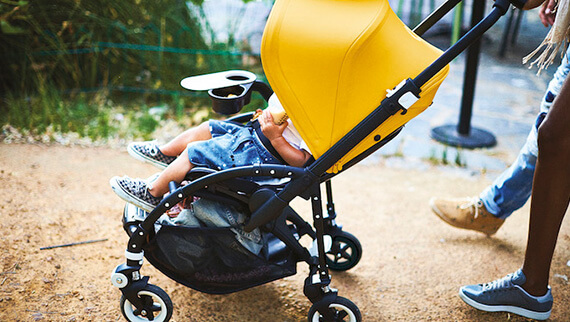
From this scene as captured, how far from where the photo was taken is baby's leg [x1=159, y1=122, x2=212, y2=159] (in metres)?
2.01

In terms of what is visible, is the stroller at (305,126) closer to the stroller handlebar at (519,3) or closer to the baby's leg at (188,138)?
the stroller handlebar at (519,3)

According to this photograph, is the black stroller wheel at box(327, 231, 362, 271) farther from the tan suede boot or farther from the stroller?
the tan suede boot

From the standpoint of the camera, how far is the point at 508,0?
160 cm

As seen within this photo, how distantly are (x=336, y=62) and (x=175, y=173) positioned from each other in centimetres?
69

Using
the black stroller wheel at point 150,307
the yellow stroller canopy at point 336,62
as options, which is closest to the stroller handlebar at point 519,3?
the yellow stroller canopy at point 336,62

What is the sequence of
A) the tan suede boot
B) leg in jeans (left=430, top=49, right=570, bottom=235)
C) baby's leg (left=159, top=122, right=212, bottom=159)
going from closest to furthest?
1. baby's leg (left=159, top=122, right=212, bottom=159)
2. leg in jeans (left=430, top=49, right=570, bottom=235)
3. the tan suede boot

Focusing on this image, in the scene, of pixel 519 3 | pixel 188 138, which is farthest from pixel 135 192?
pixel 519 3

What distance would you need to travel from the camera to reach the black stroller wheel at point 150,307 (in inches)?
71.3

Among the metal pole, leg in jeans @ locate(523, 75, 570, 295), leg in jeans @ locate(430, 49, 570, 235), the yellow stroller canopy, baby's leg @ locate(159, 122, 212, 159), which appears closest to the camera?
the yellow stroller canopy

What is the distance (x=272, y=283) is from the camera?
7.27 feet

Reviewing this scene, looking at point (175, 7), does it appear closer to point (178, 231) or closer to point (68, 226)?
point (68, 226)

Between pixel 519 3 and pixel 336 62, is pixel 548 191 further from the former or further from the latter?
pixel 336 62

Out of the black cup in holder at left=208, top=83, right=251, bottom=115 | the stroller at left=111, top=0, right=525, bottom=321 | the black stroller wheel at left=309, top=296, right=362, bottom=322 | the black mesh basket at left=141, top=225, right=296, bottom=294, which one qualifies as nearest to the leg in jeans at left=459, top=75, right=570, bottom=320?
the stroller at left=111, top=0, right=525, bottom=321

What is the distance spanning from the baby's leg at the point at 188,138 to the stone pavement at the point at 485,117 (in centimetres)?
175
